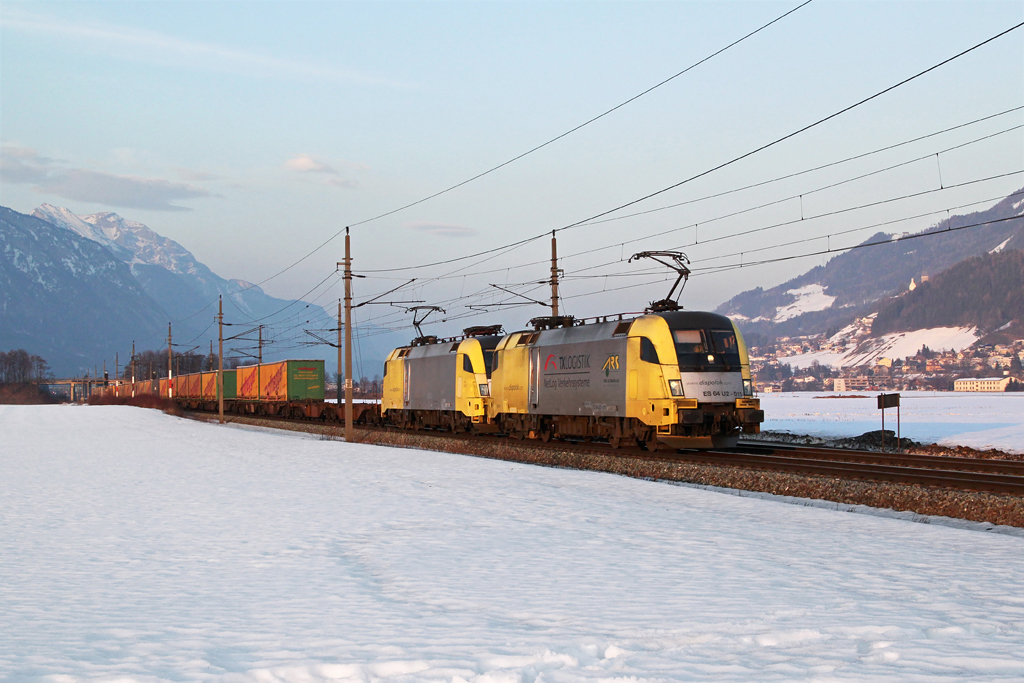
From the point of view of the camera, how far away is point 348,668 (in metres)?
6.19

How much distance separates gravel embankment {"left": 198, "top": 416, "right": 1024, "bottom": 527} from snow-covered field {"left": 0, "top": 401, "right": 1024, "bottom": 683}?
1.41 m

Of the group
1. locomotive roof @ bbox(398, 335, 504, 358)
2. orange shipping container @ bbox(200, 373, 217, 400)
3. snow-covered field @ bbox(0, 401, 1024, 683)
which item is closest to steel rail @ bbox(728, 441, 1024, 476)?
snow-covered field @ bbox(0, 401, 1024, 683)

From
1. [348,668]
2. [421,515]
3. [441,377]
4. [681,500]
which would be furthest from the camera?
[441,377]

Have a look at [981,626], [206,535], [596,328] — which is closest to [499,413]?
[596,328]

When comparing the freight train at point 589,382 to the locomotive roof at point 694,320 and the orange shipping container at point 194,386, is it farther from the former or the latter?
the orange shipping container at point 194,386

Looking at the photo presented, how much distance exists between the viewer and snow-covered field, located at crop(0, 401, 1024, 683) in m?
6.39

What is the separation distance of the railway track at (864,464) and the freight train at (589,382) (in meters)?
0.86

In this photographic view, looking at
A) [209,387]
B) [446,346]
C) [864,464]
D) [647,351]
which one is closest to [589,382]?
[647,351]

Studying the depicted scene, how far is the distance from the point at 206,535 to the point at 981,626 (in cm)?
982

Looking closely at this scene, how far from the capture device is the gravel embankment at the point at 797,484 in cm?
1395

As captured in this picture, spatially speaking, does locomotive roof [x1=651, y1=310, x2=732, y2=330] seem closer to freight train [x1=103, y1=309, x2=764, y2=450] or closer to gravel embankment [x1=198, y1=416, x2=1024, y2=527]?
freight train [x1=103, y1=309, x2=764, y2=450]

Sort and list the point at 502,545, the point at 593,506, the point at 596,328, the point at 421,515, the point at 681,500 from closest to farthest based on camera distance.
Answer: the point at 502,545 → the point at 421,515 → the point at 593,506 → the point at 681,500 → the point at 596,328

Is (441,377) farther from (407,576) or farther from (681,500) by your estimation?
Result: (407,576)

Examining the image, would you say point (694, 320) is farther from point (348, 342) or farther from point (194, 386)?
point (194, 386)
